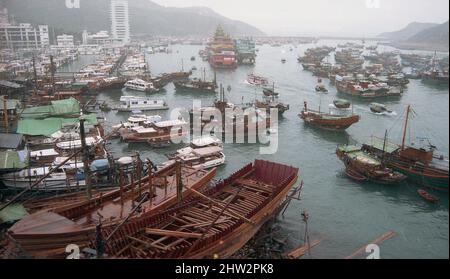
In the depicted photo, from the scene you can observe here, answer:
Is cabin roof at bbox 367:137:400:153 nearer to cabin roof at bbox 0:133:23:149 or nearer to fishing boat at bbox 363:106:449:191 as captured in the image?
fishing boat at bbox 363:106:449:191

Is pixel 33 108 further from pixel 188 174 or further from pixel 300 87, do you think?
pixel 300 87

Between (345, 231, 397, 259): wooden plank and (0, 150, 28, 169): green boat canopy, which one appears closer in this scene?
(345, 231, 397, 259): wooden plank

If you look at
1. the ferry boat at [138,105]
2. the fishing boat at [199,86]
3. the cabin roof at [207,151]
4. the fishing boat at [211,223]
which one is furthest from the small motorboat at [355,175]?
the fishing boat at [199,86]

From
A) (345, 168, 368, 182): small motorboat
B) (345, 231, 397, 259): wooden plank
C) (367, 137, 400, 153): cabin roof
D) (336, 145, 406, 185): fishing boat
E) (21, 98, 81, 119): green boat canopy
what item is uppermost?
(21, 98, 81, 119): green boat canopy

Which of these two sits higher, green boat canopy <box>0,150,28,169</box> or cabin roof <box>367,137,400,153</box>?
green boat canopy <box>0,150,28,169</box>

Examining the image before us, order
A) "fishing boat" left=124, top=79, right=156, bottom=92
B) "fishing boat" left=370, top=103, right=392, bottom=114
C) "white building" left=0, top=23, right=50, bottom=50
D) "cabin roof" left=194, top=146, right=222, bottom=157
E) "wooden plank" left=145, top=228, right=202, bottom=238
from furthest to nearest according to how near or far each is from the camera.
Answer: "white building" left=0, top=23, right=50, bottom=50 < "fishing boat" left=124, top=79, right=156, bottom=92 < "fishing boat" left=370, top=103, right=392, bottom=114 < "cabin roof" left=194, top=146, right=222, bottom=157 < "wooden plank" left=145, top=228, right=202, bottom=238

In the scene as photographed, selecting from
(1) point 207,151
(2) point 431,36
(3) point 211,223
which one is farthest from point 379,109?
(3) point 211,223

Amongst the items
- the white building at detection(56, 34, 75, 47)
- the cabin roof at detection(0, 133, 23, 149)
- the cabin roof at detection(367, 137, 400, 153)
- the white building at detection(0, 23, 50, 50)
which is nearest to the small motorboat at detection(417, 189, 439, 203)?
the cabin roof at detection(367, 137, 400, 153)
